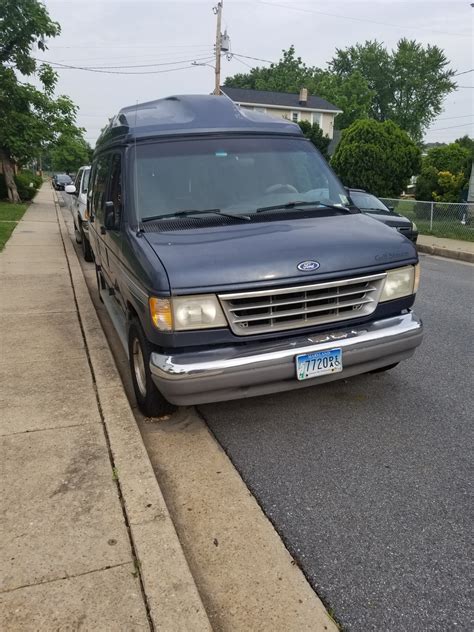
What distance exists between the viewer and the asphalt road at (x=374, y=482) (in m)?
2.34

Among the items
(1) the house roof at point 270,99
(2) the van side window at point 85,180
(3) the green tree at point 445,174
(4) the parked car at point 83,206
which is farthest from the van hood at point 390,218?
(1) the house roof at point 270,99

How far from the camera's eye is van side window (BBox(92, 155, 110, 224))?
205 inches

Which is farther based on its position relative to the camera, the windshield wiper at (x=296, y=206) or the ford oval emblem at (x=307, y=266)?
the windshield wiper at (x=296, y=206)

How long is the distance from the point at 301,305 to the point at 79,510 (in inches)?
69.4

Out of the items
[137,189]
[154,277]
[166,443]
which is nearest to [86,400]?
[166,443]

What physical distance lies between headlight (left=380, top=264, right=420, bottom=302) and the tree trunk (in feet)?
73.8

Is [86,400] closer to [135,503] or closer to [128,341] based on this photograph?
[128,341]

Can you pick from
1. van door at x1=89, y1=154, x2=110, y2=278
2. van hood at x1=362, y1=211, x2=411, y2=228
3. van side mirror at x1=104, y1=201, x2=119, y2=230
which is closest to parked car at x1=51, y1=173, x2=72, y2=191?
van hood at x1=362, y1=211, x2=411, y2=228

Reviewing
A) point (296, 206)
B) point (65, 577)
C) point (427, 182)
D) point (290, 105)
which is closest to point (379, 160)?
point (427, 182)

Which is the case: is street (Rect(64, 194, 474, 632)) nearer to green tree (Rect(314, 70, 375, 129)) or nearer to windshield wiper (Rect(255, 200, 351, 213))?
windshield wiper (Rect(255, 200, 351, 213))

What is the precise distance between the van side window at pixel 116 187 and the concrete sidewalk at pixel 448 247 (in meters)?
9.75

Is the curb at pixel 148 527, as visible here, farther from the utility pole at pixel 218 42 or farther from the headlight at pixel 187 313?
the utility pole at pixel 218 42

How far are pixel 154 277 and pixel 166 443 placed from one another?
1.20 metres

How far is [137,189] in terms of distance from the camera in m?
4.04
